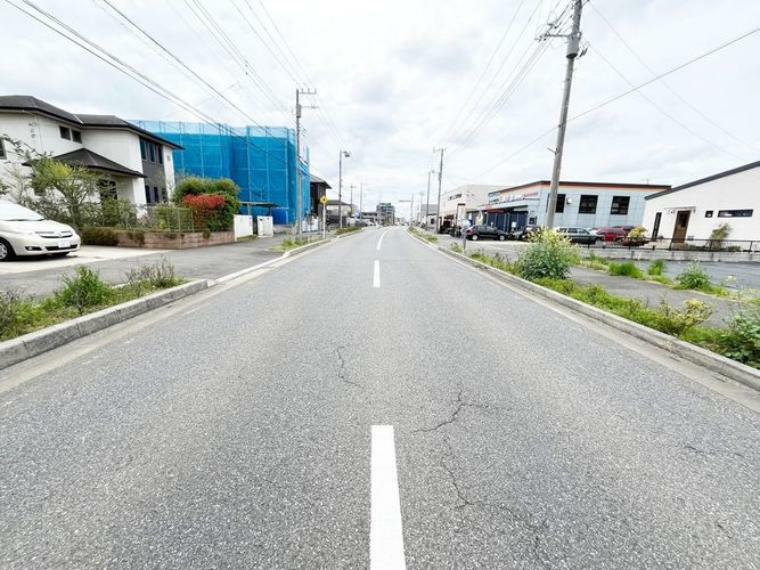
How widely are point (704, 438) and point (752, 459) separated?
0.85ft

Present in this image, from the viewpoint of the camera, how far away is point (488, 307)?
6.55 m

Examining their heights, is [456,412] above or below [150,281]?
below

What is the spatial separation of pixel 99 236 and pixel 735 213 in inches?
1435

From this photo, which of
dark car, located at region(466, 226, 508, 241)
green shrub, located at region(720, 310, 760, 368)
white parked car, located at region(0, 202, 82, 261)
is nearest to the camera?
green shrub, located at region(720, 310, 760, 368)

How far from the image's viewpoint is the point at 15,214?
9914 mm

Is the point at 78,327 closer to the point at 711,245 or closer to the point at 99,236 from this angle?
the point at 99,236

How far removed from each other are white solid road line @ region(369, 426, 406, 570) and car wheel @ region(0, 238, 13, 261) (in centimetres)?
1262

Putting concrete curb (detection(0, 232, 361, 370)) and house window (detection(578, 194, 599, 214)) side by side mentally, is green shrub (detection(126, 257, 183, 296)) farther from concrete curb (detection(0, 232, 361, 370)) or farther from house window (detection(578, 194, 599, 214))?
house window (detection(578, 194, 599, 214))

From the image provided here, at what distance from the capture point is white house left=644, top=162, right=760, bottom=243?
21391mm

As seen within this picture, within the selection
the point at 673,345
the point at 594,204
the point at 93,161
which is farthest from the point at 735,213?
the point at 93,161

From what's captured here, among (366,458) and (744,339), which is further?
(744,339)

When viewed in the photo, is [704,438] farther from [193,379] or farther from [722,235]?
[722,235]

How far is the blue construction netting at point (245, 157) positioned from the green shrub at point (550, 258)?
31.1 metres

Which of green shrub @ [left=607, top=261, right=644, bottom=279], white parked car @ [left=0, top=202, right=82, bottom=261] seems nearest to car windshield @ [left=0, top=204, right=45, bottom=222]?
white parked car @ [left=0, top=202, right=82, bottom=261]
